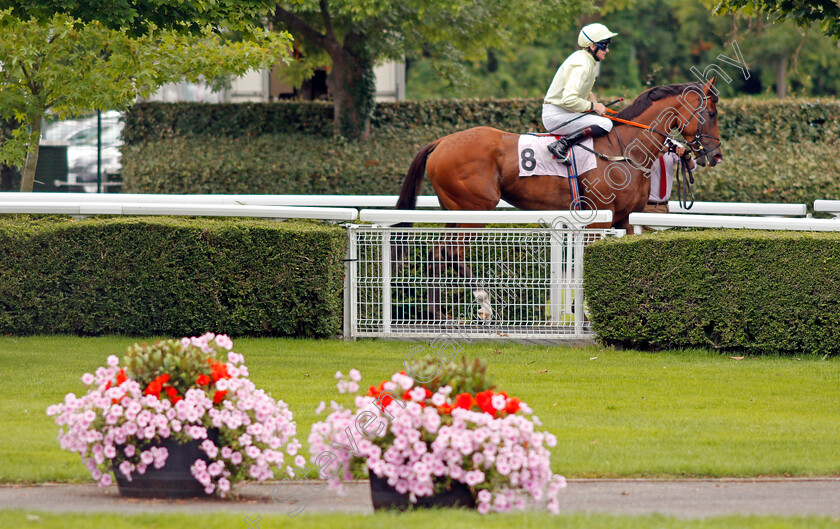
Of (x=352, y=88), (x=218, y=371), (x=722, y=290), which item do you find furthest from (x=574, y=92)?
(x=352, y=88)

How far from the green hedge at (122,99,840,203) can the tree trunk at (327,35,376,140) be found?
1.27ft

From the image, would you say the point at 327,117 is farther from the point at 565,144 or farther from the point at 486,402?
the point at 486,402

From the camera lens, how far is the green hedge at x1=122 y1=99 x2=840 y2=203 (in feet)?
62.4

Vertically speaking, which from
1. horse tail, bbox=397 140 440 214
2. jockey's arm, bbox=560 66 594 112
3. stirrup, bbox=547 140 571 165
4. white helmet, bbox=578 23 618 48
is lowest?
horse tail, bbox=397 140 440 214

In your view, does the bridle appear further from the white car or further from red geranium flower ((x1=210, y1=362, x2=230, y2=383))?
the white car

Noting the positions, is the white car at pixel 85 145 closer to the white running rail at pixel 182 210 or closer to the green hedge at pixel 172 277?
the white running rail at pixel 182 210

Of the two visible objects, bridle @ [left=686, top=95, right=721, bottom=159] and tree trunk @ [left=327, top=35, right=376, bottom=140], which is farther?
tree trunk @ [left=327, top=35, right=376, bottom=140]

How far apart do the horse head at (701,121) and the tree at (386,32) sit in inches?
319

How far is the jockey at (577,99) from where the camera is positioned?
1125 cm

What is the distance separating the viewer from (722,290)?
9844 millimetres

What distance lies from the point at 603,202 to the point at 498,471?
672cm

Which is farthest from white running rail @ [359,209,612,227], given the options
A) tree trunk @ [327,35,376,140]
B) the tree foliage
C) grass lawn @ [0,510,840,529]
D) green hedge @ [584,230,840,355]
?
the tree foliage

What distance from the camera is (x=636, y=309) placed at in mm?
10070

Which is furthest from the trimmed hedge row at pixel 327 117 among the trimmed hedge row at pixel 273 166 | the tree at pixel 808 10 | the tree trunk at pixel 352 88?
the tree at pixel 808 10
